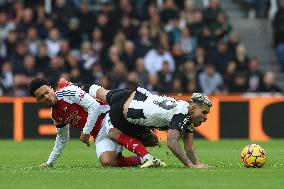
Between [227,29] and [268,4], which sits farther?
[268,4]

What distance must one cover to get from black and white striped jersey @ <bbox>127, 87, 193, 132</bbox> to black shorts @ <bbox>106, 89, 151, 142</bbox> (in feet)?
0.57

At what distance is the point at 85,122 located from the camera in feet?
45.9

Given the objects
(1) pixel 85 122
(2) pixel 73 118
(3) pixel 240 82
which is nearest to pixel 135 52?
(3) pixel 240 82

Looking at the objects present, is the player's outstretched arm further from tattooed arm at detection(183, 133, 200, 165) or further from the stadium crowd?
the stadium crowd

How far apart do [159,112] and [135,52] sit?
1191cm

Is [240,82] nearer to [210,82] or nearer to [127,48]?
[210,82]

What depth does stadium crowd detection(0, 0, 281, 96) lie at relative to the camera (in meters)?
24.3

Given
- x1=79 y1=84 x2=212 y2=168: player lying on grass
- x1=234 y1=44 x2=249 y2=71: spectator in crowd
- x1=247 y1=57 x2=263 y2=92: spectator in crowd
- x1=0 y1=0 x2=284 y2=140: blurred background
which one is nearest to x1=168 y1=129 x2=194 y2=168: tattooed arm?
x1=79 y1=84 x2=212 y2=168: player lying on grass

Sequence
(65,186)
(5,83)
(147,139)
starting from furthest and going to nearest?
1. (5,83)
2. (147,139)
3. (65,186)

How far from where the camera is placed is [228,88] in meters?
25.0

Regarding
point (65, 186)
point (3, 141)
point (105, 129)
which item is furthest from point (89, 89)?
point (3, 141)

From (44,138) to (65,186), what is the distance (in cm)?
1219

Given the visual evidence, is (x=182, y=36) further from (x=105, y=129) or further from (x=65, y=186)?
(x=65, y=186)

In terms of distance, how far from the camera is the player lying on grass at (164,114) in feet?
42.2
